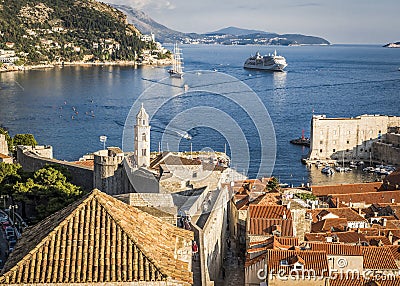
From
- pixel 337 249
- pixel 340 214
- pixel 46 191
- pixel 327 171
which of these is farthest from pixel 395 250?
pixel 327 171

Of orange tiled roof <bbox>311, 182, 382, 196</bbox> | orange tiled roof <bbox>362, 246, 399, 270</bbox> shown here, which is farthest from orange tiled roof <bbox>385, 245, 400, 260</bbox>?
orange tiled roof <bbox>311, 182, 382, 196</bbox>

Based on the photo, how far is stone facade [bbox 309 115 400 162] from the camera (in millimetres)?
39594

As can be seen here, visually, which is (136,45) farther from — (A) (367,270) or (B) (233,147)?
(A) (367,270)

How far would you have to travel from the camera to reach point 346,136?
3988cm

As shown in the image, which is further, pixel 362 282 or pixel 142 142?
pixel 142 142

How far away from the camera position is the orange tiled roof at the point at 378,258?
11.4 metres

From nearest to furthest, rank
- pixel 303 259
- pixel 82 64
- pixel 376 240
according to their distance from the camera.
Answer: pixel 303 259
pixel 376 240
pixel 82 64

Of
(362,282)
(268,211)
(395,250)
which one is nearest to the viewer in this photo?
(362,282)

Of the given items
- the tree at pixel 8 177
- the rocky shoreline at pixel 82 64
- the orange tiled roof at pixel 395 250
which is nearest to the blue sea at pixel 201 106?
the rocky shoreline at pixel 82 64

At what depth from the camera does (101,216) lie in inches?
251

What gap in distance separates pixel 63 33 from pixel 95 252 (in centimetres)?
12513

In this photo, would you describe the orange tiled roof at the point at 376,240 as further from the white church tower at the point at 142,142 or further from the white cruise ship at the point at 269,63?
the white cruise ship at the point at 269,63

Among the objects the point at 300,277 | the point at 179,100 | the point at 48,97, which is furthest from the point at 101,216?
the point at 48,97

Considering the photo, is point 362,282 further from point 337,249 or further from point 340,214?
point 340,214
